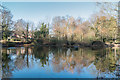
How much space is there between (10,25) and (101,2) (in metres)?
23.0

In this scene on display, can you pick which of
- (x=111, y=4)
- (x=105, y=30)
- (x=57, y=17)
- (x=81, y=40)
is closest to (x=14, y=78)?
(x=111, y=4)

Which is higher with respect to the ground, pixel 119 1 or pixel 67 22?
pixel 67 22

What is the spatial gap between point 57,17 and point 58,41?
42.5ft

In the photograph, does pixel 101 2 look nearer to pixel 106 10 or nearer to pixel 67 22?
pixel 106 10

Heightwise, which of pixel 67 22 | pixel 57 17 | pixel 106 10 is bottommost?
pixel 106 10

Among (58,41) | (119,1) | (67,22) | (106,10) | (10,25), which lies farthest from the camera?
(67,22)

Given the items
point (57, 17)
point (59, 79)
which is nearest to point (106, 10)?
point (59, 79)

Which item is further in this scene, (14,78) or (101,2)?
(101,2)

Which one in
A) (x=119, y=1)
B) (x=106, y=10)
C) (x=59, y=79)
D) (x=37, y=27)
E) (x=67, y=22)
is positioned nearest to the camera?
(x=59, y=79)

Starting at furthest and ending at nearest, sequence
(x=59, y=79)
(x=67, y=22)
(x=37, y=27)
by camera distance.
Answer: (x=37, y=27) → (x=67, y=22) → (x=59, y=79)

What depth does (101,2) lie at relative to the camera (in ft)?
25.0

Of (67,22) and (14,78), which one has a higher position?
(67,22)

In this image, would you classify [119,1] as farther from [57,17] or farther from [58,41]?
[57,17]

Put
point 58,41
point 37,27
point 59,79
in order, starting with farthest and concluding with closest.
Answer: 1. point 37,27
2. point 58,41
3. point 59,79
